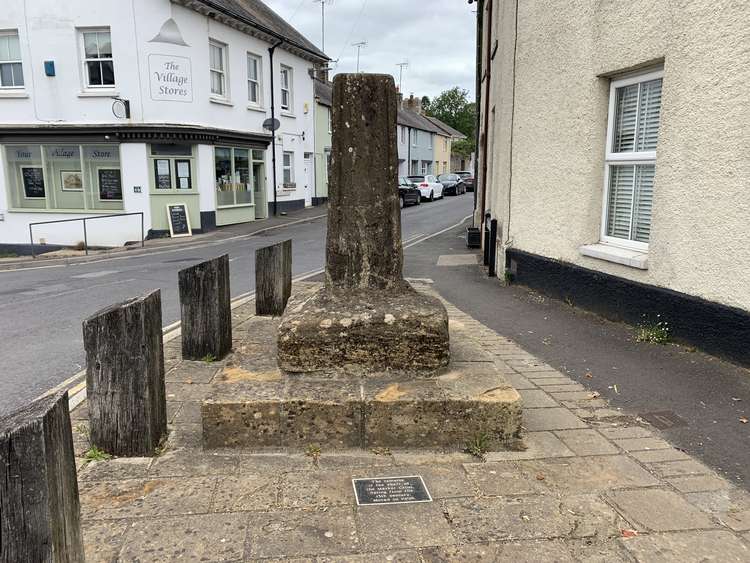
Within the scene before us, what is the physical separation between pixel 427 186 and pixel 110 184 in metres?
20.0

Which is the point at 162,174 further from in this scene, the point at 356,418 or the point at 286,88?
the point at 356,418

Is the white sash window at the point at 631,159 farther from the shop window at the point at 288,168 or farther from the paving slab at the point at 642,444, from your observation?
the shop window at the point at 288,168

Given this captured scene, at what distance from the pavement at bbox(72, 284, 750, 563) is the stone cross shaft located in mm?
1002

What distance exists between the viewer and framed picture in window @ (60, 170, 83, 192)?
18422 millimetres

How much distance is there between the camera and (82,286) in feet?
34.2

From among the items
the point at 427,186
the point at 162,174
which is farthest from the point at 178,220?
the point at 427,186

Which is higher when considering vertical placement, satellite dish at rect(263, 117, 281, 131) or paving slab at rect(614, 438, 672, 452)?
satellite dish at rect(263, 117, 281, 131)

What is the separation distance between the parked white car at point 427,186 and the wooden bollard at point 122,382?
30.2 meters

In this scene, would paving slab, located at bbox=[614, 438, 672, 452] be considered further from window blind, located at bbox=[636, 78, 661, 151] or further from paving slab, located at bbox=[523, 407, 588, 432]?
window blind, located at bbox=[636, 78, 661, 151]

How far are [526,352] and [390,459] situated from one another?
9.09 feet

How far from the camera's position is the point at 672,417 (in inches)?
161

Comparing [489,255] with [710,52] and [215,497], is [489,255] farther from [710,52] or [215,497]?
[215,497]

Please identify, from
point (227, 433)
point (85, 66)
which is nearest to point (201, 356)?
point (227, 433)

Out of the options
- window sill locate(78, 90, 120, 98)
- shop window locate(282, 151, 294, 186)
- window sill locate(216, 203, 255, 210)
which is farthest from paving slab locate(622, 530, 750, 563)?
shop window locate(282, 151, 294, 186)
